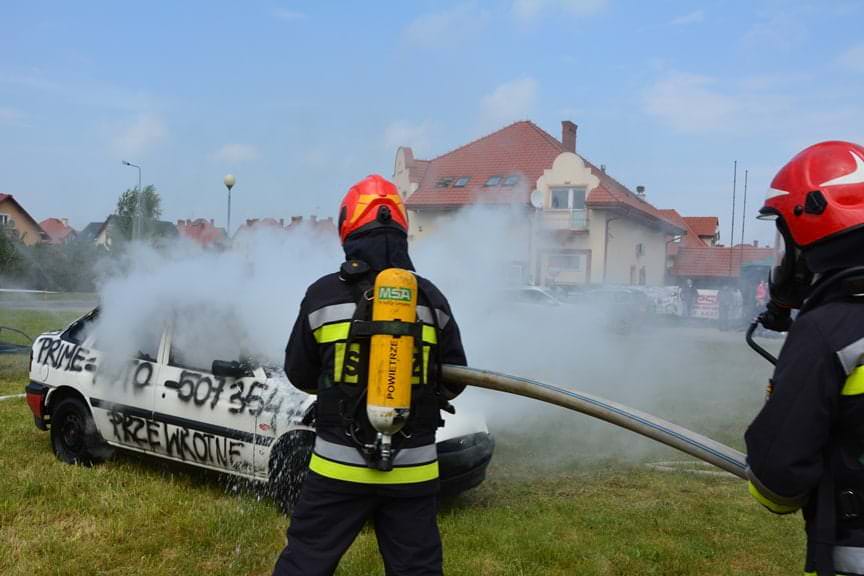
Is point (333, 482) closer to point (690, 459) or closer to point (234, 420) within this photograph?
point (234, 420)

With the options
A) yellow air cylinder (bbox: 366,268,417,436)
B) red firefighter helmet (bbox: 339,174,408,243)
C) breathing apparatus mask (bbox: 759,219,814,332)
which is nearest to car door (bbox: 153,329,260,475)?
red firefighter helmet (bbox: 339,174,408,243)

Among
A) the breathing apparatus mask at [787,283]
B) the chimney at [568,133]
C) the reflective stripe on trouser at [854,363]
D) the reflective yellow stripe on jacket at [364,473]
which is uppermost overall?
the chimney at [568,133]

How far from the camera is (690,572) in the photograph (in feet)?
14.3

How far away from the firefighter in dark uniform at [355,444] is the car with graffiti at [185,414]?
160 cm

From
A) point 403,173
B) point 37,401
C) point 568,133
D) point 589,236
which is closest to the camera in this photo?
point 37,401

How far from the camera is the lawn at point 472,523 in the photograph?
14.4ft

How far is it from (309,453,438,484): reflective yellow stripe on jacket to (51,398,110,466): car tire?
13.2ft

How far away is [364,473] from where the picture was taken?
2.80 meters

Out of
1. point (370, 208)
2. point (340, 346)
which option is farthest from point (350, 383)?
point (370, 208)

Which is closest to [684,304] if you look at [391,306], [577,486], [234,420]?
[577,486]

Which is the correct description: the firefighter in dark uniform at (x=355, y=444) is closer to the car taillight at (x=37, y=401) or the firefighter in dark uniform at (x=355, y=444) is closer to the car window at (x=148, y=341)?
the car window at (x=148, y=341)

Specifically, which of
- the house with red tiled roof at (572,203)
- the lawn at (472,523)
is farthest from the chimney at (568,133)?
the lawn at (472,523)

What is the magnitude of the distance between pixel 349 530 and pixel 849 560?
1752mm

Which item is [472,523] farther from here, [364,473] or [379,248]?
[379,248]
